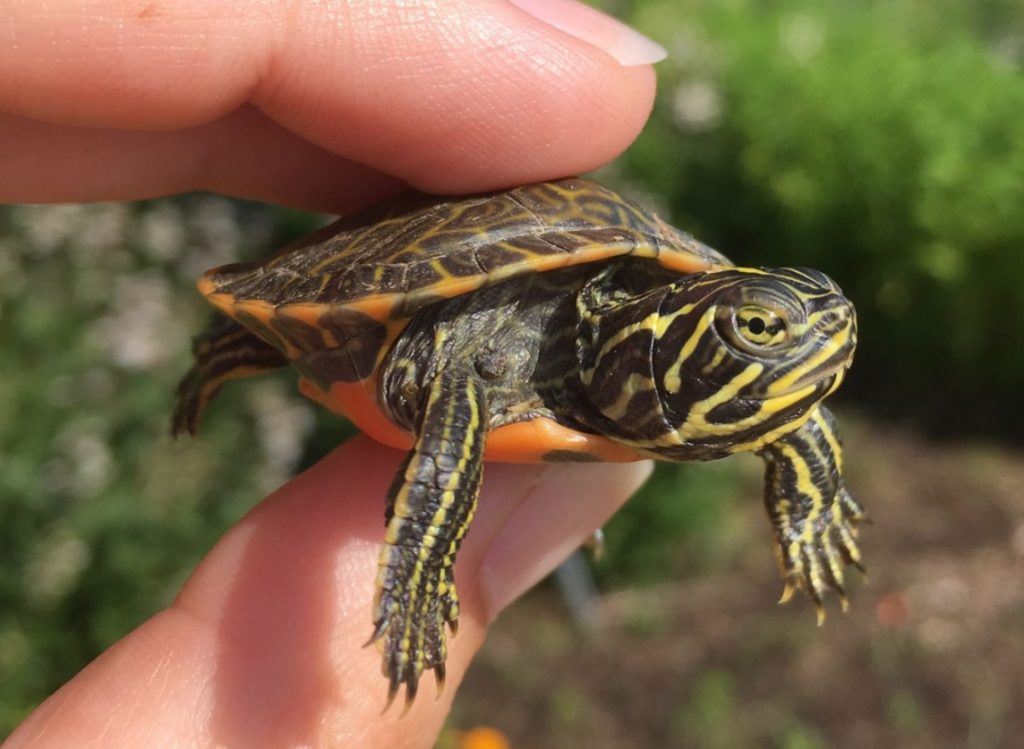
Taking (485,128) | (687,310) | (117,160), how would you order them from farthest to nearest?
(117,160) → (485,128) → (687,310)

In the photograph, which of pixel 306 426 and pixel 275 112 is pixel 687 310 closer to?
pixel 275 112

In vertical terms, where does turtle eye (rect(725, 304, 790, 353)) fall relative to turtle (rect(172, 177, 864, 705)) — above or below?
above

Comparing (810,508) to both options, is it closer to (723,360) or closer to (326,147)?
(723,360)

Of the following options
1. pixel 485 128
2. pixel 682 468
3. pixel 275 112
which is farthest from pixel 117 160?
pixel 682 468

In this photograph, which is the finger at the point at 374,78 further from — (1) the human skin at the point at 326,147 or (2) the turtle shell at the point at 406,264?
(2) the turtle shell at the point at 406,264

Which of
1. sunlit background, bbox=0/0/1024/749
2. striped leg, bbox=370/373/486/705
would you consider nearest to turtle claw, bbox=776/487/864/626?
striped leg, bbox=370/373/486/705

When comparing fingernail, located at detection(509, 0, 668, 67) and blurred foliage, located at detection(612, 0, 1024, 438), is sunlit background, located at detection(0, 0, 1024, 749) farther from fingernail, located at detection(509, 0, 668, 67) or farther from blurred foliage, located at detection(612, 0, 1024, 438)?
fingernail, located at detection(509, 0, 668, 67)
